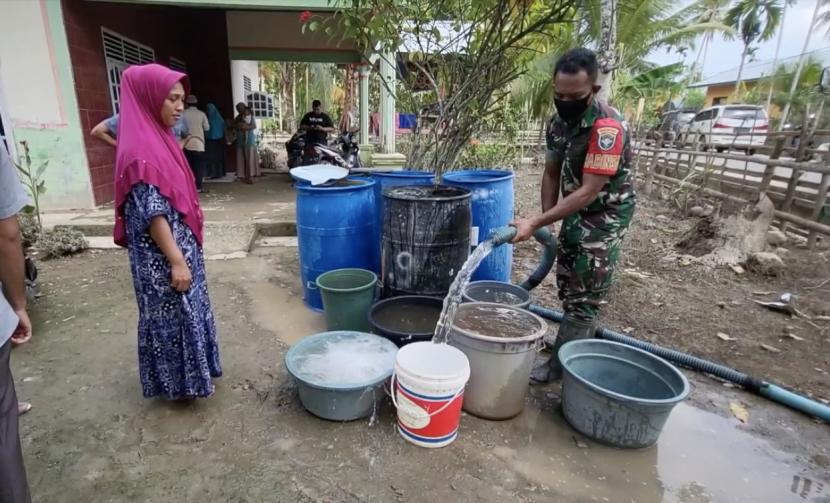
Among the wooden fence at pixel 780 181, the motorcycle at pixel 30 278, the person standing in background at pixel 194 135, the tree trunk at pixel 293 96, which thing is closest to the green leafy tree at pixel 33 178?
the motorcycle at pixel 30 278

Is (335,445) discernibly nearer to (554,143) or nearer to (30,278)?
(554,143)

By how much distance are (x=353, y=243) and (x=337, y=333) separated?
78 cm

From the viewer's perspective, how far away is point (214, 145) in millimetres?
7973

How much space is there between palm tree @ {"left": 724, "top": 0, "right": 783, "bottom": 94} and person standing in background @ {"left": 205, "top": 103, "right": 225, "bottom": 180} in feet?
90.3

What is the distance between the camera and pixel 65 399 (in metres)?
2.16

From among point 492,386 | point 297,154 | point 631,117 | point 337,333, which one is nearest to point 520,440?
point 492,386

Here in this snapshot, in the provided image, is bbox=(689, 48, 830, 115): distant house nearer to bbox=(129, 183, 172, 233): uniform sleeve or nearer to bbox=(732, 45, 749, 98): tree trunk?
bbox=(732, 45, 749, 98): tree trunk

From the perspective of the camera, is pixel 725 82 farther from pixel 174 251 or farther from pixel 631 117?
pixel 174 251

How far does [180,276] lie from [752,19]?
34.2 m

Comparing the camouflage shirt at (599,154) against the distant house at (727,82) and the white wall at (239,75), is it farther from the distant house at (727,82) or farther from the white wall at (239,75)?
the distant house at (727,82)

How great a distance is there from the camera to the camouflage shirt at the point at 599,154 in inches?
75.8

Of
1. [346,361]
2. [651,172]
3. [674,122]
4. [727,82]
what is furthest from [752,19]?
[346,361]

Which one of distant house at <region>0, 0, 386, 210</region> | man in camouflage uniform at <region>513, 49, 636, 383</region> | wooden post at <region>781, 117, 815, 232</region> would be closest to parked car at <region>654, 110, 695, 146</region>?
wooden post at <region>781, 117, 815, 232</region>

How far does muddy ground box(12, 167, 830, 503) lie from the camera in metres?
1.69
